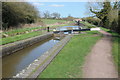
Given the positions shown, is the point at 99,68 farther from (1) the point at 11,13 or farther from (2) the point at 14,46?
(1) the point at 11,13

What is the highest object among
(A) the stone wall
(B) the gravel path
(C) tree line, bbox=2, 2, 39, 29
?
(C) tree line, bbox=2, 2, 39, 29

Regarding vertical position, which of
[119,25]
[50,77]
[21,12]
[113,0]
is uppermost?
[113,0]

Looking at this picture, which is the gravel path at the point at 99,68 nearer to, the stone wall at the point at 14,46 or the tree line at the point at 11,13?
the stone wall at the point at 14,46

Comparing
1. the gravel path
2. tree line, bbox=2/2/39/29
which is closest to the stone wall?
the gravel path

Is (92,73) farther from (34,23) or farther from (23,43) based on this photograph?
(34,23)

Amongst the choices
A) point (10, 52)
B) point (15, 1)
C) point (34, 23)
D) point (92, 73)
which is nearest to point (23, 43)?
point (10, 52)

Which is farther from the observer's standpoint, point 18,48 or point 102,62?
point 18,48

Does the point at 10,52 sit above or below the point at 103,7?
below

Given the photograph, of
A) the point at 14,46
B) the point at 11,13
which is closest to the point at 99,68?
the point at 14,46

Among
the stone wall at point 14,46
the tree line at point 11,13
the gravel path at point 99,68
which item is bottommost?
the gravel path at point 99,68

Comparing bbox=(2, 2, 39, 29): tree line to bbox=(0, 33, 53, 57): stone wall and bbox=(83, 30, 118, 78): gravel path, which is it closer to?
bbox=(0, 33, 53, 57): stone wall

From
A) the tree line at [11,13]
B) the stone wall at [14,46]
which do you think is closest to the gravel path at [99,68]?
the stone wall at [14,46]

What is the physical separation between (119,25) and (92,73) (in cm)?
1567

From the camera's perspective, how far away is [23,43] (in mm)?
14328
